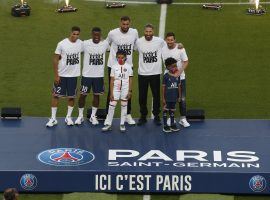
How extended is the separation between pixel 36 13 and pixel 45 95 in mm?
5487

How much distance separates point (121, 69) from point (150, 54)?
78 centimetres

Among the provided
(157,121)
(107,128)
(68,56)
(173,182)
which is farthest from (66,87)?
Result: (173,182)

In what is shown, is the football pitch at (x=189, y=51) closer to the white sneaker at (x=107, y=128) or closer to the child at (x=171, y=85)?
the white sneaker at (x=107, y=128)

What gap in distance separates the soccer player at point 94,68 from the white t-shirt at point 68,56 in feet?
0.56

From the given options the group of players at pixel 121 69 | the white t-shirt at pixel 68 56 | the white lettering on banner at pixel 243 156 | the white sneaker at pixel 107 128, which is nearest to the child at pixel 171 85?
the group of players at pixel 121 69

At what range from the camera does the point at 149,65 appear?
20.0 m

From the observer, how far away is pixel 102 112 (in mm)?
20500

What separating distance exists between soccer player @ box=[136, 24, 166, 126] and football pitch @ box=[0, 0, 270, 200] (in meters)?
1.39

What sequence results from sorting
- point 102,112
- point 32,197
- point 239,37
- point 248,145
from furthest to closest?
point 239,37 < point 102,112 < point 248,145 < point 32,197

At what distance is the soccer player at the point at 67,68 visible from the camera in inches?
775

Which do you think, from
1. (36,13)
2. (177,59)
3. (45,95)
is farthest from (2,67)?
(177,59)

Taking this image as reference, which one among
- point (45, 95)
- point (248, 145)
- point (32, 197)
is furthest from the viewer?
point (45, 95)

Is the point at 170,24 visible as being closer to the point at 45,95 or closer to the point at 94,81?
the point at 45,95

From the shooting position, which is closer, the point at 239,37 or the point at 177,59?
the point at 177,59
